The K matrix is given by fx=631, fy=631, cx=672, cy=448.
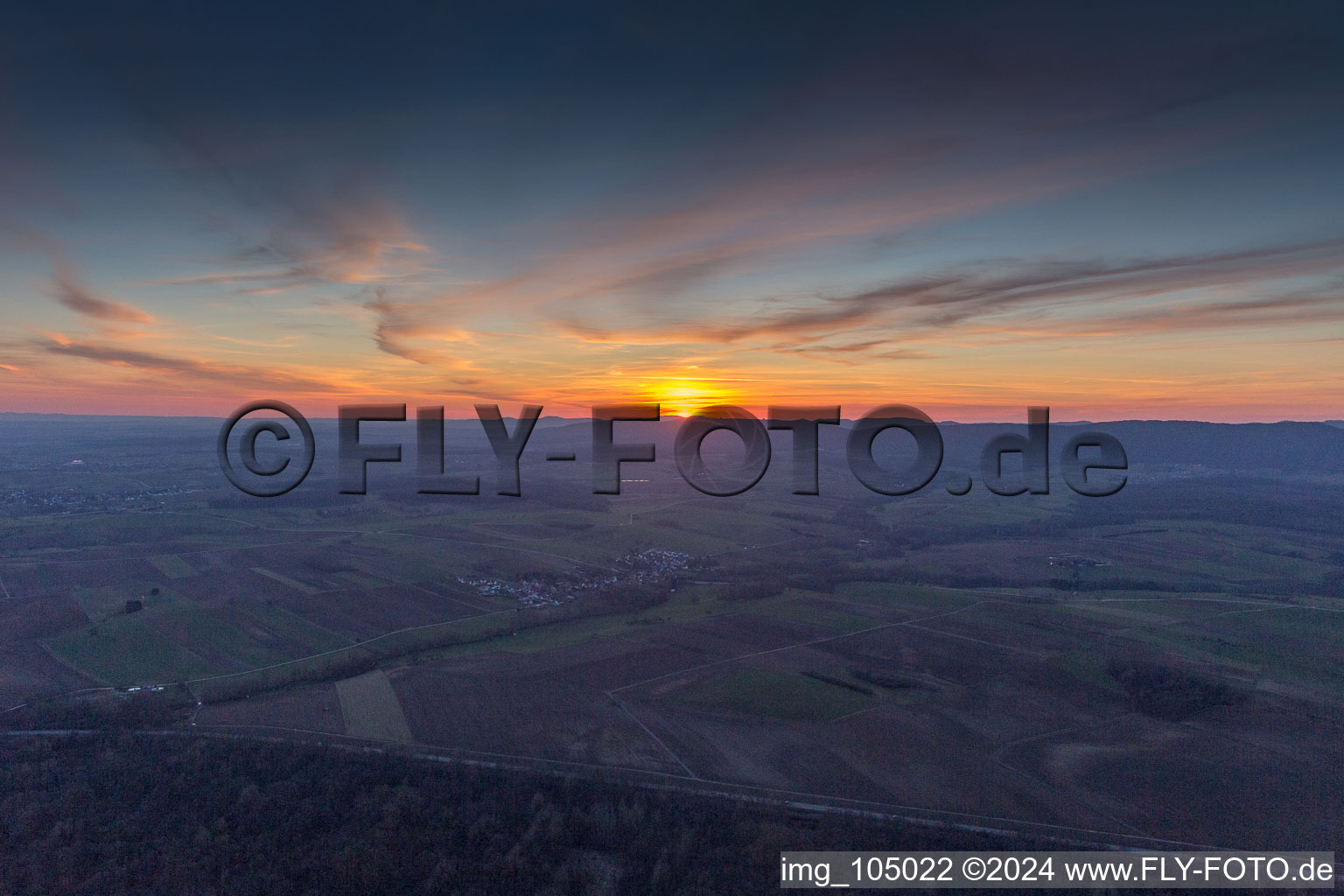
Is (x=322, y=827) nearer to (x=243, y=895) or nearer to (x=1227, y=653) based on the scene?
(x=243, y=895)

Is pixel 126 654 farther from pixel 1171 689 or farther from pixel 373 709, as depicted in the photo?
pixel 1171 689

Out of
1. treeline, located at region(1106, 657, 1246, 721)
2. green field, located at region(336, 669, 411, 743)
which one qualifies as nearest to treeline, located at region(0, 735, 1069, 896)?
green field, located at region(336, 669, 411, 743)

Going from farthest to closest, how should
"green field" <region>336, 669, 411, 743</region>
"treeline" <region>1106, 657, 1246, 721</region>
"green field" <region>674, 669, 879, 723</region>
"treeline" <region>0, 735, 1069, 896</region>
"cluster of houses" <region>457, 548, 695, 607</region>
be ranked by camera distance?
"cluster of houses" <region>457, 548, 695, 607</region> < "green field" <region>674, 669, 879, 723</region> < "treeline" <region>1106, 657, 1246, 721</region> < "green field" <region>336, 669, 411, 743</region> < "treeline" <region>0, 735, 1069, 896</region>

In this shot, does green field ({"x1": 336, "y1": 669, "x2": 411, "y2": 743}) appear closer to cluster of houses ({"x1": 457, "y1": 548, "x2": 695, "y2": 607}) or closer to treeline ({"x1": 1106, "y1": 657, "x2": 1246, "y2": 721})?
cluster of houses ({"x1": 457, "y1": 548, "x2": 695, "y2": 607})

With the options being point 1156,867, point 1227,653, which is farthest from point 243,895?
point 1227,653

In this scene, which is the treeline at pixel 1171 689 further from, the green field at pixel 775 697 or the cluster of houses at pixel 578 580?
the cluster of houses at pixel 578 580

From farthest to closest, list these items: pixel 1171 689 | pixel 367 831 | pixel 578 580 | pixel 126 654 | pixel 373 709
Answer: pixel 578 580 < pixel 126 654 < pixel 1171 689 < pixel 373 709 < pixel 367 831

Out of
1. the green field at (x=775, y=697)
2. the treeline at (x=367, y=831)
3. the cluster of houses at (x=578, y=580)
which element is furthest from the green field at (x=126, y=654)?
the green field at (x=775, y=697)

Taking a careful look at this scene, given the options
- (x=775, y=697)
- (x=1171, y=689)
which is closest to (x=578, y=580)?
(x=775, y=697)
